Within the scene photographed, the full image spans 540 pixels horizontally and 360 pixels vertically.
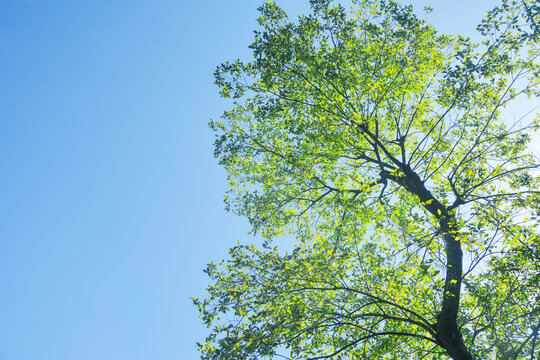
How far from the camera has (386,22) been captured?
11453 millimetres

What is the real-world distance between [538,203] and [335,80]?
6.47 meters

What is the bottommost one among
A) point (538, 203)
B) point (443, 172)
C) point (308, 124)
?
point (538, 203)

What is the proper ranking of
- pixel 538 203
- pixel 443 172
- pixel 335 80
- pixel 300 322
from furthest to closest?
pixel 443 172 < pixel 335 80 < pixel 300 322 < pixel 538 203

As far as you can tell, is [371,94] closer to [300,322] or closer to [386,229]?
[386,229]

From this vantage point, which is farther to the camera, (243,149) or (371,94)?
(243,149)

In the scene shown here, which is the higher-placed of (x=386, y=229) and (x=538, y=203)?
(x=386, y=229)

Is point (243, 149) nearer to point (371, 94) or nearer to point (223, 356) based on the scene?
point (371, 94)

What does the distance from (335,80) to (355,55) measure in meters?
1.43

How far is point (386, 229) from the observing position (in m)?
11.7

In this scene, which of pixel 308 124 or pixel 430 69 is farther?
pixel 430 69

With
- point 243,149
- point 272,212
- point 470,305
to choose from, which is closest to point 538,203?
point 470,305

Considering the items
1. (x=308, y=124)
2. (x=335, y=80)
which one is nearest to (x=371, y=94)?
(x=335, y=80)

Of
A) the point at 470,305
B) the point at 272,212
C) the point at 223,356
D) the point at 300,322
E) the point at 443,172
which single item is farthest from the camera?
the point at 272,212

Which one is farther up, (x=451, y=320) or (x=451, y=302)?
(x=451, y=302)
